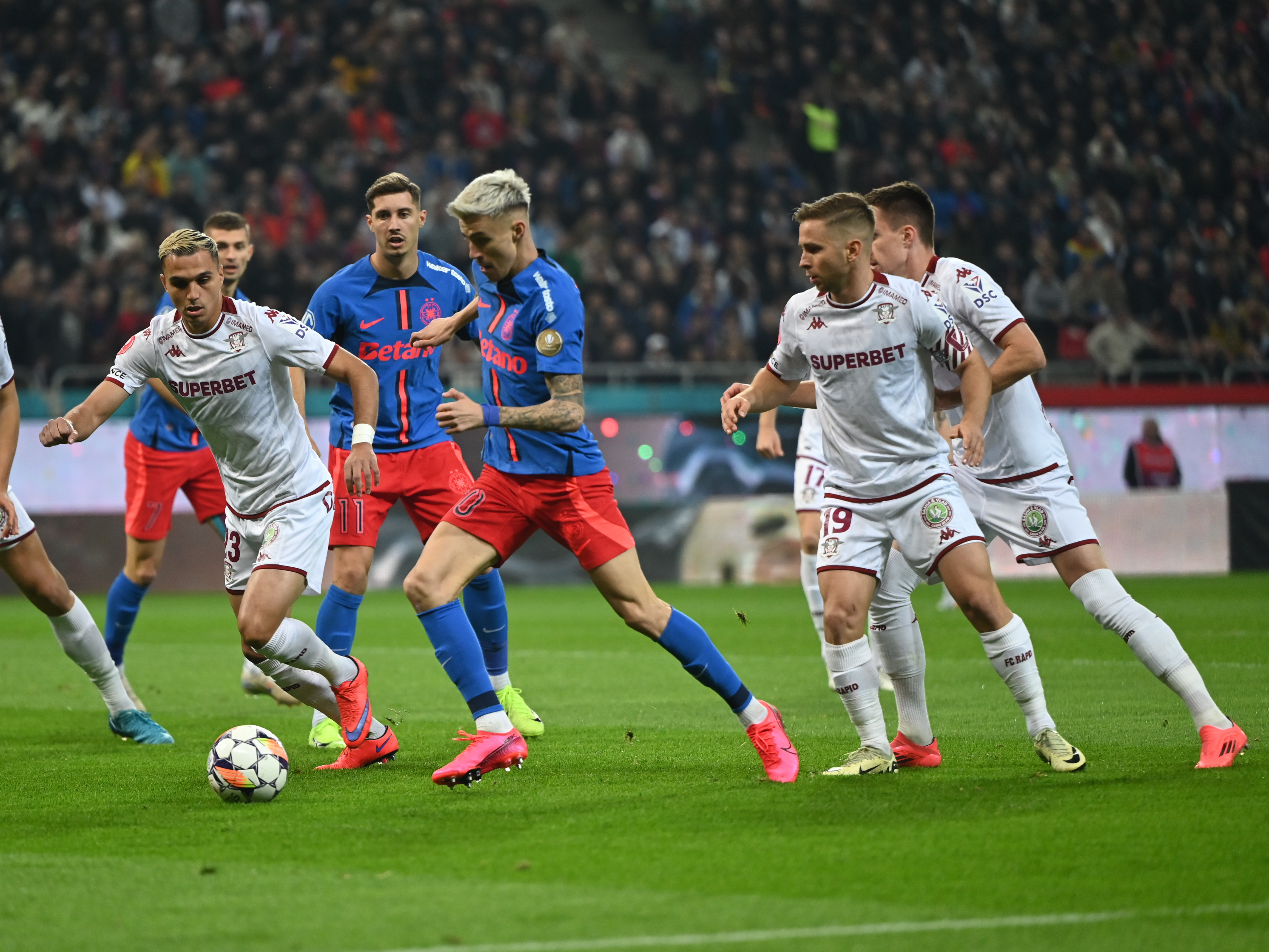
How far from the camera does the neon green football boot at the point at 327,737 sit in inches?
289

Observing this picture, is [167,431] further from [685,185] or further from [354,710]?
[685,185]

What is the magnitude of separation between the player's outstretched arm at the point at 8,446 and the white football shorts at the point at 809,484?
4374 millimetres

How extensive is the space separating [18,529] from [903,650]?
12.6 ft

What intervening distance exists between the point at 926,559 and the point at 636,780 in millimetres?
1368

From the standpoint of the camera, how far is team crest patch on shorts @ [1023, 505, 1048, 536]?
6.34 metres

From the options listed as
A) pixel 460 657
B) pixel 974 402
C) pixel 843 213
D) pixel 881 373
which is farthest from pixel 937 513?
pixel 460 657

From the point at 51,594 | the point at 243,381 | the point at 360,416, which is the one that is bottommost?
the point at 51,594

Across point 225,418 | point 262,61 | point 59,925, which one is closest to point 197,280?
point 225,418

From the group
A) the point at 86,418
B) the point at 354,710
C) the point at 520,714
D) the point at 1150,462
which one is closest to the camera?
the point at 86,418

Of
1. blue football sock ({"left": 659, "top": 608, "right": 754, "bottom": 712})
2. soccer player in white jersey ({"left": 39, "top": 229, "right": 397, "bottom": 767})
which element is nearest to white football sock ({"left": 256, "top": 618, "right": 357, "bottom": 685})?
soccer player in white jersey ({"left": 39, "top": 229, "right": 397, "bottom": 767})

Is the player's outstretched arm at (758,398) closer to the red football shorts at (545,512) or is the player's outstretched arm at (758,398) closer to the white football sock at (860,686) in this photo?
the red football shorts at (545,512)

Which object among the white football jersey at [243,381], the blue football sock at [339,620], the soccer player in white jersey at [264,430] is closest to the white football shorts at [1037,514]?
the soccer player in white jersey at [264,430]

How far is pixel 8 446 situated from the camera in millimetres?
7086

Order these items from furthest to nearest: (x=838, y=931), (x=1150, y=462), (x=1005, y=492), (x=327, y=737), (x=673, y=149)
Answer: (x=673, y=149) < (x=1150, y=462) < (x=327, y=737) < (x=1005, y=492) < (x=838, y=931)
